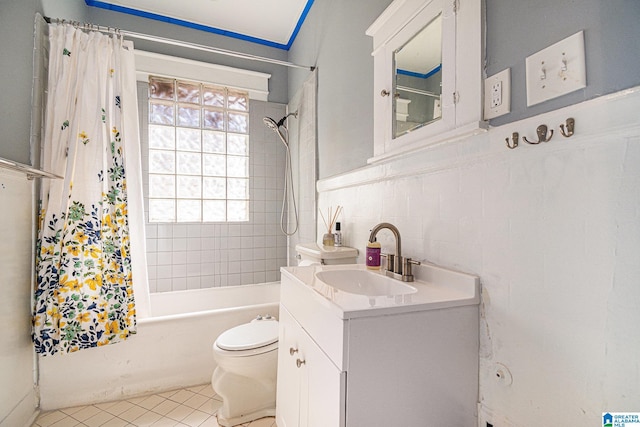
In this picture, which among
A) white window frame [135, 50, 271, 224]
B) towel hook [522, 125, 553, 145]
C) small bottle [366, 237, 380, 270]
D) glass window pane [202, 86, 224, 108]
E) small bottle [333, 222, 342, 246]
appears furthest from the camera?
glass window pane [202, 86, 224, 108]

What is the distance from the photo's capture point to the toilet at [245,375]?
57.8 inches

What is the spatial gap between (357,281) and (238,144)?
2.18m

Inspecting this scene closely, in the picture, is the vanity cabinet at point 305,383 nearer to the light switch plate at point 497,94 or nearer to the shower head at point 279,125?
the light switch plate at point 497,94

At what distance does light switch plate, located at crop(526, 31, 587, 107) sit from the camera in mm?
667

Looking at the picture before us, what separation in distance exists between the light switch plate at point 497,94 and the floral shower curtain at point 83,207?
190 cm

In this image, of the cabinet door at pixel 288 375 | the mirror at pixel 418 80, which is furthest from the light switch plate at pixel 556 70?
the cabinet door at pixel 288 375

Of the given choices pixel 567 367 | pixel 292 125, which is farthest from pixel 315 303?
pixel 292 125

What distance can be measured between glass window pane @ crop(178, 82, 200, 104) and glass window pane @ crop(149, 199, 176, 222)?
3.17 ft

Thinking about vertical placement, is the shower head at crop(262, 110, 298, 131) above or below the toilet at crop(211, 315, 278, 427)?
above

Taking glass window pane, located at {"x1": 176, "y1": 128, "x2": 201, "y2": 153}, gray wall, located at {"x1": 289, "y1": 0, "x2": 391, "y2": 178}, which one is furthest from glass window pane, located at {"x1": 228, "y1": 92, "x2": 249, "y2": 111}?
gray wall, located at {"x1": 289, "y1": 0, "x2": 391, "y2": 178}

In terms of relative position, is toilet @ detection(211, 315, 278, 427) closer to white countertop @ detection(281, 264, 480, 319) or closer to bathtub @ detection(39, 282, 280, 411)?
bathtub @ detection(39, 282, 280, 411)

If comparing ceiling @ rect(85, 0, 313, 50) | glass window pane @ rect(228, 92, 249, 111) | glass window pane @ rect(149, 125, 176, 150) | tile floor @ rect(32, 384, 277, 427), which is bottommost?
tile floor @ rect(32, 384, 277, 427)

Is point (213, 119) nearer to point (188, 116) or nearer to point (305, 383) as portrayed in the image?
point (188, 116)

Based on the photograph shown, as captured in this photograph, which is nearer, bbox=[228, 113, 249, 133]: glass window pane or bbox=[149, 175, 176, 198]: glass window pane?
bbox=[149, 175, 176, 198]: glass window pane
